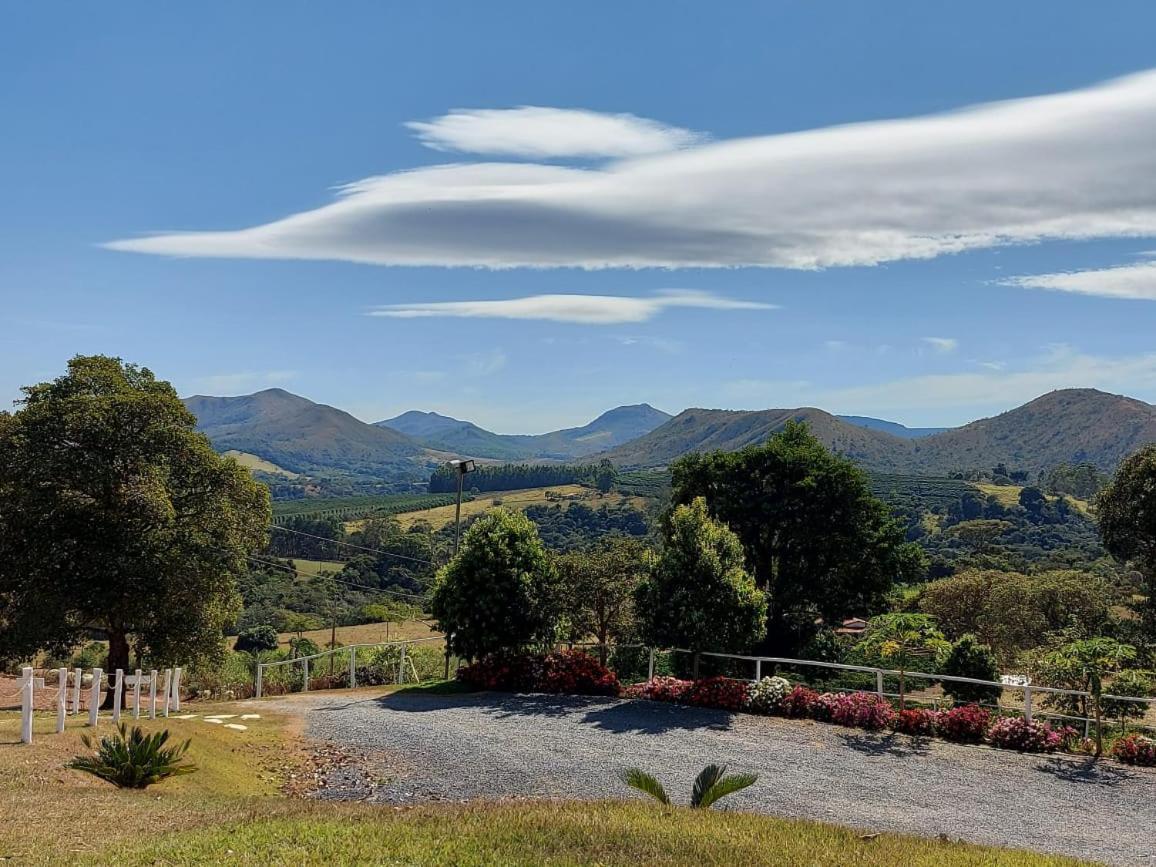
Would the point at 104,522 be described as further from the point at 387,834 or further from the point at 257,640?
the point at 257,640

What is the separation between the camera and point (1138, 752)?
16062 mm

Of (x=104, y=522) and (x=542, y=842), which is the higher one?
(x=104, y=522)

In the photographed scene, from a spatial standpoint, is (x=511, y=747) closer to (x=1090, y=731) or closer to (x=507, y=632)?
(x=507, y=632)

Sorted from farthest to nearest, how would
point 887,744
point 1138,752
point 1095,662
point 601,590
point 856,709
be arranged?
point 601,590 < point 856,709 < point 887,744 < point 1095,662 < point 1138,752

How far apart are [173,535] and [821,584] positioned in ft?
76.6

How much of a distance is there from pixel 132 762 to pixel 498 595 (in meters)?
11.6

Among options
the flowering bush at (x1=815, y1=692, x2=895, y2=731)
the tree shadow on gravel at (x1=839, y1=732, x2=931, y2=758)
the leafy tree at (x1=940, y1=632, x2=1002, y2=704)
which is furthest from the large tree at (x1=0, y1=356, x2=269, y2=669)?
the leafy tree at (x1=940, y1=632, x2=1002, y2=704)

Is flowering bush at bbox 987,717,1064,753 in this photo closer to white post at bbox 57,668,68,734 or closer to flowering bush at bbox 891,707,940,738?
flowering bush at bbox 891,707,940,738

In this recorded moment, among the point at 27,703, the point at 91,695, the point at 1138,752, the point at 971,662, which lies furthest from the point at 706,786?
the point at 971,662

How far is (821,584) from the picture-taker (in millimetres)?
34781

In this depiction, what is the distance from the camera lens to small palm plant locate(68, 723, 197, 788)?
42.1 feet

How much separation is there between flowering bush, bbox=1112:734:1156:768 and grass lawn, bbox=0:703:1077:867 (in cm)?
707

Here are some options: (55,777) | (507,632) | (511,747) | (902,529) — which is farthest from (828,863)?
(902,529)

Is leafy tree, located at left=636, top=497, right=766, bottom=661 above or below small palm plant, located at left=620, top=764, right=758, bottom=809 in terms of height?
above
